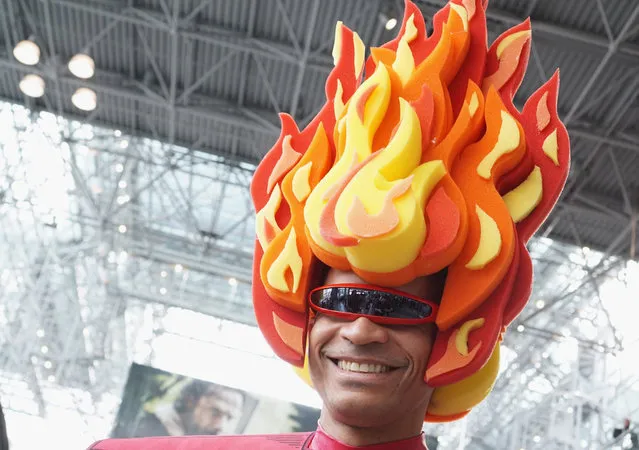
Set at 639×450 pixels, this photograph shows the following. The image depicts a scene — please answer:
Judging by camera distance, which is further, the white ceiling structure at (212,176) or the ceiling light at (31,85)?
the white ceiling structure at (212,176)

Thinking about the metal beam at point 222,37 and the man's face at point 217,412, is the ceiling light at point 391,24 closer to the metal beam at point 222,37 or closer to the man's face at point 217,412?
→ the metal beam at point 222,37

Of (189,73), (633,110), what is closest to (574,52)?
(633,110)

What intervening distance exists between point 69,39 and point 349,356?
984cm

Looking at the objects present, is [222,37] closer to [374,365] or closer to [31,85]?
[31,85]

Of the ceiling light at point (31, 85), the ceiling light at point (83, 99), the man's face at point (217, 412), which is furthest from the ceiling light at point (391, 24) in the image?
the man's face at point (217, 412)

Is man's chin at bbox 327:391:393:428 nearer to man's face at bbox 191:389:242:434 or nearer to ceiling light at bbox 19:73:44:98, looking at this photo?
ceiling light at bbox 19:73:44:98

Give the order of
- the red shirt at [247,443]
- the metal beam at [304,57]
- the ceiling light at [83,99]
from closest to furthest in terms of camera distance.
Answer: the red shirt at [247,443] < the ceiling light at [83,99] < the metal beam at [304,57]

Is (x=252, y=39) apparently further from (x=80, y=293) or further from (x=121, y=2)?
(x=80, y=293)

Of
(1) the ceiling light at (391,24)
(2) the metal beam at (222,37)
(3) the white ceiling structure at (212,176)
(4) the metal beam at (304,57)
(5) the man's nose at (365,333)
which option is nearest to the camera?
(5) the man's nose at (365,333)

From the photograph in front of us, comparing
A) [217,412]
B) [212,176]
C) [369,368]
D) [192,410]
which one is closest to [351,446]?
[369,368]

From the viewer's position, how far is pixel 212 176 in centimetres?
1511

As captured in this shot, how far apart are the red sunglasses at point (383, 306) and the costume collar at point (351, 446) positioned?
357 millimetres

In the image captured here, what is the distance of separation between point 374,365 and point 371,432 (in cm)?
20

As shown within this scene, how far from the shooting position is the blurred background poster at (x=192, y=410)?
32.1 feet
